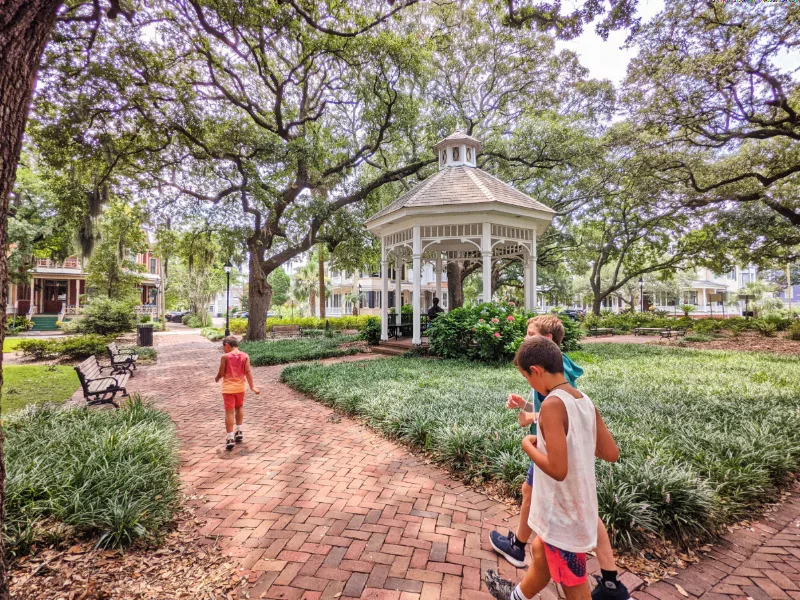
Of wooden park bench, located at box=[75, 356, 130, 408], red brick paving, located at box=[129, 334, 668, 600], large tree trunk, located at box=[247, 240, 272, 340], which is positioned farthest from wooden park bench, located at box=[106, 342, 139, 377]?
large tree trunk, located at box=[247, 240, 272, 340]

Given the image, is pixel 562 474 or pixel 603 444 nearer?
pixel 562 474

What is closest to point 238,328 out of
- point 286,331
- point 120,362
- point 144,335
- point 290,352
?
point 286,331

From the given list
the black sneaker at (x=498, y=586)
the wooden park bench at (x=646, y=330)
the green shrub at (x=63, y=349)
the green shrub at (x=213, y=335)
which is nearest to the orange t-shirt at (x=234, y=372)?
the black sneaker at (x=498, y=586)

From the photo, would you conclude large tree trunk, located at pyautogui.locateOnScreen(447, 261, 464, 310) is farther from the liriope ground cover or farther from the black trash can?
the black trash can

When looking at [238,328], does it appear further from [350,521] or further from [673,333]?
[673,333]

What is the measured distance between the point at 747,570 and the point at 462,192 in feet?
32.7

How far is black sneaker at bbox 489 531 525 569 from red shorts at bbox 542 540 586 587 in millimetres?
915

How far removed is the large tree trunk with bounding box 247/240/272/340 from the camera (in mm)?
16719

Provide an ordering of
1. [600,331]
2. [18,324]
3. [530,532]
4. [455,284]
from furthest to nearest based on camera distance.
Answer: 1. [18,324]
2. [600,331]
3. [455,284]
4. [530,532]

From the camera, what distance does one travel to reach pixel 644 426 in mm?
4465

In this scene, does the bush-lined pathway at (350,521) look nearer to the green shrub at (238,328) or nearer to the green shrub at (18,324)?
the green shrub at (238,328)

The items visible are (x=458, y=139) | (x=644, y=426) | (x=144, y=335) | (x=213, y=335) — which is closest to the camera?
(x=644, y=426)

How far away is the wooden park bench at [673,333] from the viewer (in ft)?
58.7

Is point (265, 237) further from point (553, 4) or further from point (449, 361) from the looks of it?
point (553, 4)
